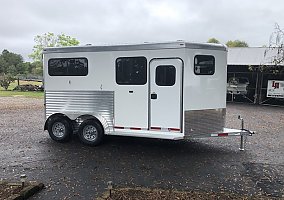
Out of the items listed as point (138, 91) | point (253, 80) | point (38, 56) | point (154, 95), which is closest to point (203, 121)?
point (154, 95)

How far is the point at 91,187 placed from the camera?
5.43 m

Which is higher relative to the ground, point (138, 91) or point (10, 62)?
point (10, 62)

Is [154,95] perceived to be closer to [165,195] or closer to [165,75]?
[165,75]

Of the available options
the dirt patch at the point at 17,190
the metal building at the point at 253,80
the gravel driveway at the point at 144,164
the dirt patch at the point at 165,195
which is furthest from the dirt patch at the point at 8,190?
the metal building at the point at 253,80

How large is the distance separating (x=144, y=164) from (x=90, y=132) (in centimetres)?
225

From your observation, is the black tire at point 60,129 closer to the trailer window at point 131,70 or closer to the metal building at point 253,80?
the trailer window at point 131,70

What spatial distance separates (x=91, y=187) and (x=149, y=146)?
3.37 m

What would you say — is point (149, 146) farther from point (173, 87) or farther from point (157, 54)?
point (157, 54)

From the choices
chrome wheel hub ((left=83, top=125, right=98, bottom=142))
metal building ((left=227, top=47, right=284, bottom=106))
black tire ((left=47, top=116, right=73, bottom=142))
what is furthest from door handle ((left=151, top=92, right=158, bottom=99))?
metal building ((left=227, top=47, right=284, bottom=106))

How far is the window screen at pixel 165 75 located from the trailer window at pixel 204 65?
555 millimetres

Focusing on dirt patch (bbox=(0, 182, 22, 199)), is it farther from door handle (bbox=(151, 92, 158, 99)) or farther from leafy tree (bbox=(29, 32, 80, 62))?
leafy tree (bbox=(29, 32, 80, 62))

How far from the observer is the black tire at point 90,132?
831 centimetres

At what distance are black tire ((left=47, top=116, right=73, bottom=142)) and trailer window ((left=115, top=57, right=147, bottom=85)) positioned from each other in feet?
6.72

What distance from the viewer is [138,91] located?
7793 millimetres
